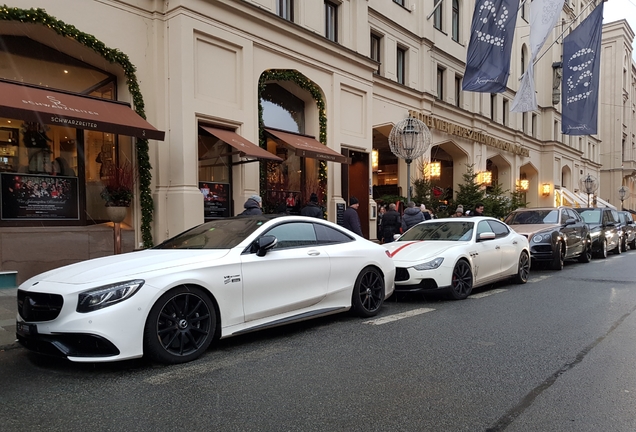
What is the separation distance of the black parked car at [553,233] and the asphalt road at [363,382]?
19.6 ft

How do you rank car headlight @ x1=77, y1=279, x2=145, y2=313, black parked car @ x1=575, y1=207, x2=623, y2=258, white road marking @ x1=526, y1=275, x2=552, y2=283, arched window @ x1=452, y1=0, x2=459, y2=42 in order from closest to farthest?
car headlight @ x1=77, y1=279, x2=145, y2=313
white road marking @ x1=526, y1=275, x2=552, y2=283
black parked car @ x1=575, y1=207, x2=623, y2=258
arched window @ x1=452, y1=0, x2=459, y2=42

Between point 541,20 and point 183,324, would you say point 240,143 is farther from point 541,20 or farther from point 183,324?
point 541,20

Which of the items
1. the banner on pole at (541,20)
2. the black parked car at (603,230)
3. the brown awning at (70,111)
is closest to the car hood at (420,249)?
the brown awning at (70,111)

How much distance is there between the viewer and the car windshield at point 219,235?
576 cm

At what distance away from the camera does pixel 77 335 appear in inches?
170

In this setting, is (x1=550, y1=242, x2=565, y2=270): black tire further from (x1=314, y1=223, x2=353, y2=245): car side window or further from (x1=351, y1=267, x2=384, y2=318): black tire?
(x1=314, y1=223, x2=353, y2=245): car side window

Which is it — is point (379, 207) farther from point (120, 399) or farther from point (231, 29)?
point (120, 399)

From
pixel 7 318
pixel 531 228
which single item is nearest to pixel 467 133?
pixel 531 228

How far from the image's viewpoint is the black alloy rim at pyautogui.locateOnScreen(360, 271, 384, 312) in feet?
22.7

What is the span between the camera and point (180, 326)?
4.80 meters

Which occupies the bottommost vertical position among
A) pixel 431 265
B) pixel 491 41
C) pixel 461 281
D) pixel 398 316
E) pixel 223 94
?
pixel 398 316

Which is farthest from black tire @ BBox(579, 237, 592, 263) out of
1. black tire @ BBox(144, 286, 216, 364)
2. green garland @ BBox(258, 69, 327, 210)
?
black tire @ BBox(144, 286, 216, 364)

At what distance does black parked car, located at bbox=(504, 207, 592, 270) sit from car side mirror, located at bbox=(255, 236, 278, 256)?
9.06 m

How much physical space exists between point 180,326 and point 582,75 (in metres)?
23.7
